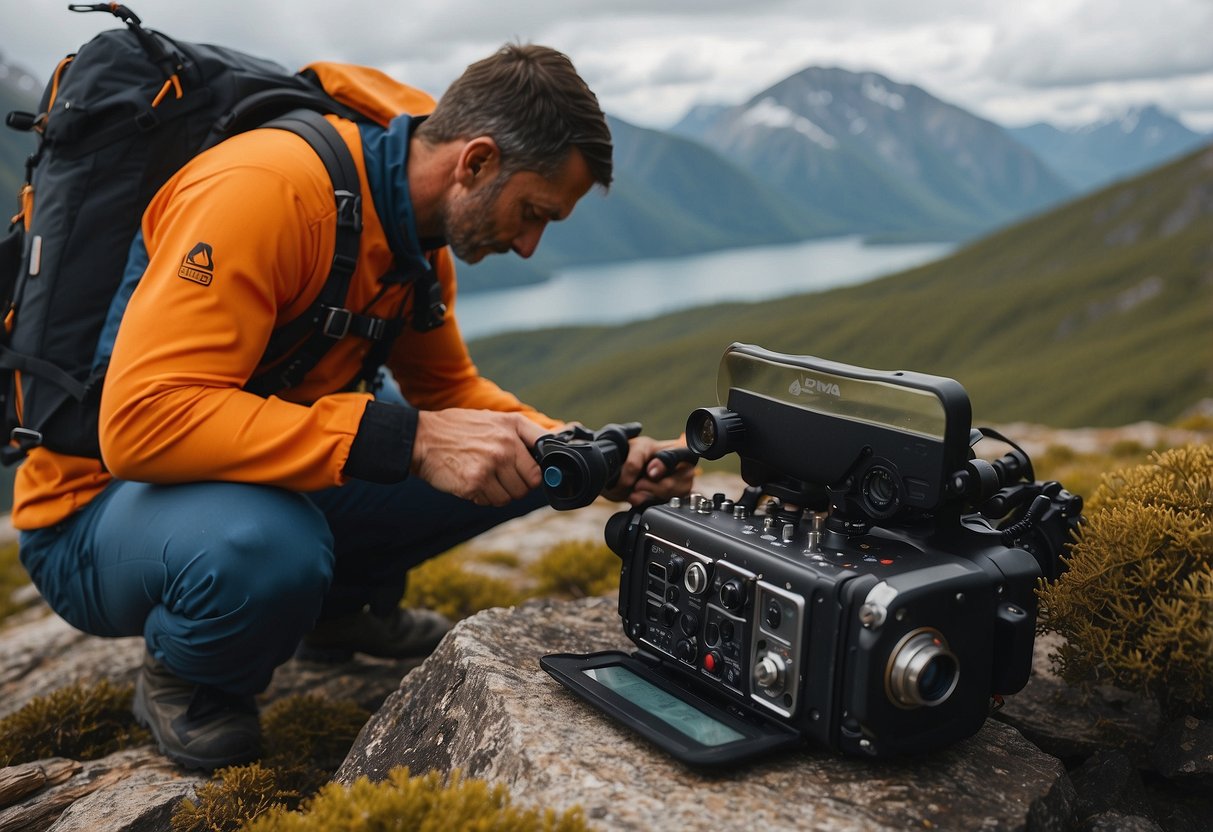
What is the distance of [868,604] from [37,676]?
5.68m

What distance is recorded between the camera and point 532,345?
604ft

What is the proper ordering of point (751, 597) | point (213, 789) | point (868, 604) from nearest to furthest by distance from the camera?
1. point (868, 604)
2. point (751, 597)
3. point (213, 789)

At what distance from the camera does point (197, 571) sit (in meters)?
3.80

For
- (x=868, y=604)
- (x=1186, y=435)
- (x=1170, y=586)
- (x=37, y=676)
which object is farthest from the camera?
(x=1186, y=435)

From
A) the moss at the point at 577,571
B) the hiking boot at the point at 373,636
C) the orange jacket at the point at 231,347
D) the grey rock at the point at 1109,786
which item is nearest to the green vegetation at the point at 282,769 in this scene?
the hiking boot at the point at 373,636

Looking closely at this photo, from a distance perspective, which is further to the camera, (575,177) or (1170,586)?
(575,177)

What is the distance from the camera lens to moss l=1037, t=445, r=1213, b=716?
10.8 ft

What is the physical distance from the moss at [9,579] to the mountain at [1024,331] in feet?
287

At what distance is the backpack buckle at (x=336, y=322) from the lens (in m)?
4.36

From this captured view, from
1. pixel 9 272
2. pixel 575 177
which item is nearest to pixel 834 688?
pixel 575 177

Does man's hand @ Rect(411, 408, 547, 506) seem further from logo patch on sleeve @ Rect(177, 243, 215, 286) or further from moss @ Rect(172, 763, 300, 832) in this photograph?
moss @ Rect(172, 763, 300, 832)

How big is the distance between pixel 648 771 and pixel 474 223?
277 centimetres

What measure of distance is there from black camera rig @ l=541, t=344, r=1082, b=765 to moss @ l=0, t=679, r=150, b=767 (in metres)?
2.56

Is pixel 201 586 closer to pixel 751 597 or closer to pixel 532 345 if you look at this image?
pixel 751 597
